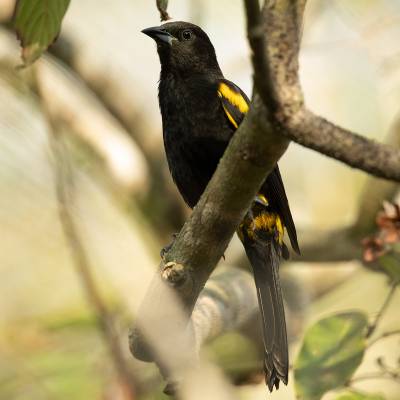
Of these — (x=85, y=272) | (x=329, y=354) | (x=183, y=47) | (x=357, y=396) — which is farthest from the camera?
(x=183, y=47)

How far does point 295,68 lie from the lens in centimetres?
141

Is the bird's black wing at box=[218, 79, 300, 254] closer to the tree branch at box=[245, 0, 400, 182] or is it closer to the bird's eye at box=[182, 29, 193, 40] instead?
the bird's eye at box=[182, 29, 193, 40]

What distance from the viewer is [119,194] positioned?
5.29 metres

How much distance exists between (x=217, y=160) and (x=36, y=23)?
1.38 meters

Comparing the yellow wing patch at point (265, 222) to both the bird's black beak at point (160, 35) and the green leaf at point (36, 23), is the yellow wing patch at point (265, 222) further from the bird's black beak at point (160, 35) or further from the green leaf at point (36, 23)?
the green leaf at point (36, 23)

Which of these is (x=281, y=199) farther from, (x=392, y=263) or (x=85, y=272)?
(x=85, y=272)

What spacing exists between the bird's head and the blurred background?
618 mm

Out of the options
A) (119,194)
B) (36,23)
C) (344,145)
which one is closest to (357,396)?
(344,145)

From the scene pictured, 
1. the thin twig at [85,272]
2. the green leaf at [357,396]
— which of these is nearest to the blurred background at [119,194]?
the thin twig at [85,272]

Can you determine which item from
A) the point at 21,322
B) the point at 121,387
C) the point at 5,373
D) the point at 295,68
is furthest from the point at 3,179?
the point at 295,68

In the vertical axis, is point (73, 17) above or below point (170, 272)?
above

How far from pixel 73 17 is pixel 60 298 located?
2.26 meters

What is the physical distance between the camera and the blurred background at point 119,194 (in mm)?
3711

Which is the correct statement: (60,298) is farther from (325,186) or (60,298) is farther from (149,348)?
(149,348)
